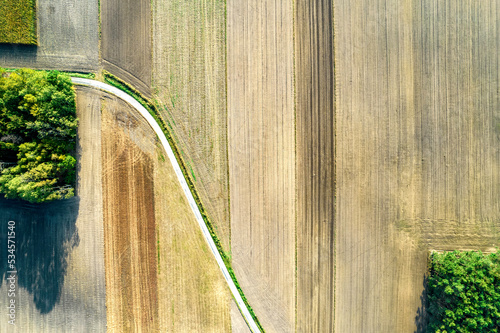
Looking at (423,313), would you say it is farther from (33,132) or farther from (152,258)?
(33,132)

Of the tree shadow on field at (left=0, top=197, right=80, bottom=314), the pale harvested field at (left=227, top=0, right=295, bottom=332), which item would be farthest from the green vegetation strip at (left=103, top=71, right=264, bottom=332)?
the tree shadow on field at (left=0, top=197, right=80, bottom=314)

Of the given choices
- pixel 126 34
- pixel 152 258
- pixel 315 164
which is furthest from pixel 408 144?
pixel 126 34

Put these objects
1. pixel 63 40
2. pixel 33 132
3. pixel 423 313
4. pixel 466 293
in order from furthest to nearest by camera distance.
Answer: pixel 423 313, pixel 63 40, pixel 33 132, pixel 466 293

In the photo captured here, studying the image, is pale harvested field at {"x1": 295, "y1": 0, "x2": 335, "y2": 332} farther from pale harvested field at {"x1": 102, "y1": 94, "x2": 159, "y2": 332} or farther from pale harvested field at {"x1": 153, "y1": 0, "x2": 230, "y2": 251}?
pale harvested field at {"x1": 102, "y1": 94, "x2": 159, "y2": 332}

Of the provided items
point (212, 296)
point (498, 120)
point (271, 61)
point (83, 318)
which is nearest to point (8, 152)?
point (83, 318)

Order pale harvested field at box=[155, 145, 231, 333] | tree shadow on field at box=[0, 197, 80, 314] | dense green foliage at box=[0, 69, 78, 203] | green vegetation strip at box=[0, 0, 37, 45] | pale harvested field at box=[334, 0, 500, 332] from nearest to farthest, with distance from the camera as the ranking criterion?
dense green foliage at box=[0, 69, 78, 203]
green vegetation strip at box=[0, 0, 37, 45]
tree shadow on field at box=[0, 197, 80, 314]
pale harvested field at box=[334, 0, 500, 332]
pale harvested field at box=[155, 145, 231, 333]

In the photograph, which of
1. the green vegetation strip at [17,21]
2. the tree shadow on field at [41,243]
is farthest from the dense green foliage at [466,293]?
the green vegetation strip at [17,21]
